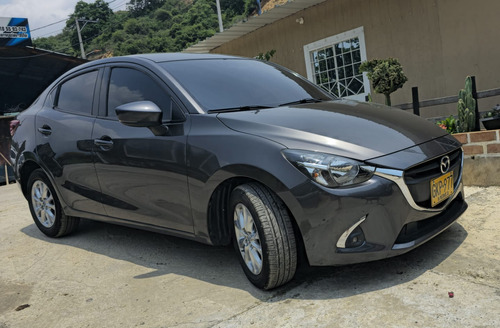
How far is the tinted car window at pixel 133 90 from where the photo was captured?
346 centimetres

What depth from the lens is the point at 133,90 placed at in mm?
3754

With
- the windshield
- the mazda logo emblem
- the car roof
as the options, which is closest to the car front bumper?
the mazda logo emblem

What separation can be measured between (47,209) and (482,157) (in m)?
4.50

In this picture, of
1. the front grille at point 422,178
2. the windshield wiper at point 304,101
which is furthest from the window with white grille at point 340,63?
the front grille at point 422,178

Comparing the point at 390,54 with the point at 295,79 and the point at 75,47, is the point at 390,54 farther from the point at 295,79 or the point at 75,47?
the point at 75,47

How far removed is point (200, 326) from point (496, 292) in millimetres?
1624

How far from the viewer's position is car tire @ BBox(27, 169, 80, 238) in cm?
465

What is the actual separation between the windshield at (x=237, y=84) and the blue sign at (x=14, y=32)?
1721cm

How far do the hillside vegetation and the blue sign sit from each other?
2514cm

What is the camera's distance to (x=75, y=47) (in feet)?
241

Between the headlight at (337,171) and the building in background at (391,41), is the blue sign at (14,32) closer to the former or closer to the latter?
the building in background at (391,41)

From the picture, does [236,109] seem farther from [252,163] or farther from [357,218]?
[357,218]

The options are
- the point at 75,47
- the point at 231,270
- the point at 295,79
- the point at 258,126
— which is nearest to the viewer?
the point at 258,126

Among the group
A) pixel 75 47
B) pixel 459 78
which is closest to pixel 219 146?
pixel 459 78
